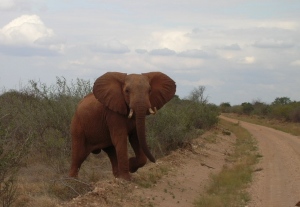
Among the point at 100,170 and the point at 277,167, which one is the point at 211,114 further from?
the point at 100,170

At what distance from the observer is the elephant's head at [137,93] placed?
40.1 ft

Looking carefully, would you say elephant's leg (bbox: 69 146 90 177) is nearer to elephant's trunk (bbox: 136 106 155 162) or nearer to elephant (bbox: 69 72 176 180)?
elephant (bbox: 69 72 176 180)

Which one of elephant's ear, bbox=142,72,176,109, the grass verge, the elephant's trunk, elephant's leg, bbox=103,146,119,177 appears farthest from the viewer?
elephant's leg, bbox=103,146,119,177

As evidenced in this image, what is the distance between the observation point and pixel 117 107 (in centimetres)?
1280

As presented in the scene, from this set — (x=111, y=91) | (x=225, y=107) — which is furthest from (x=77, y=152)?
(x=225, y=107)

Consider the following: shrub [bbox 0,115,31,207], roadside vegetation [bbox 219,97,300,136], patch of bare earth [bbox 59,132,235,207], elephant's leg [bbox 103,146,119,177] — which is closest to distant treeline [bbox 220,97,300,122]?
roadside vegetation [bbox 219,97,300,136]

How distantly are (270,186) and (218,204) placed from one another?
3.47 m

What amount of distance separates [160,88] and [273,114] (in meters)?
56.8

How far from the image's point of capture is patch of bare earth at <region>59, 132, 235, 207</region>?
447 inches

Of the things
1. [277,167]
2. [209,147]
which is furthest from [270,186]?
[209,147]

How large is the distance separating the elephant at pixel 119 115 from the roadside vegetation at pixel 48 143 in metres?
0.85

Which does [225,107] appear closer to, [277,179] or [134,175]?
[277,179]

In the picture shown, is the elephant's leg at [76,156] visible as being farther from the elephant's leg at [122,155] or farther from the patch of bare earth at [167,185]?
the elephant's leg at [122,155]

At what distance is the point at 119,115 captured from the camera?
12.9m
